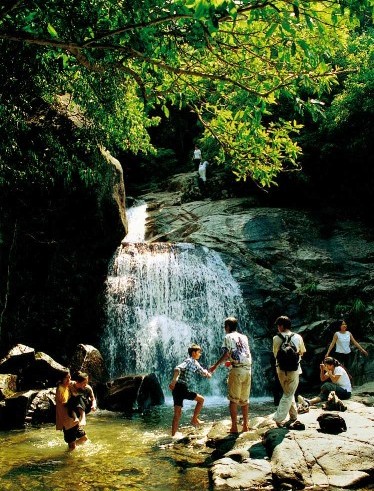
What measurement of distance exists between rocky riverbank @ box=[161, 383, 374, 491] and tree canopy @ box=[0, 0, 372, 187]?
153 inches

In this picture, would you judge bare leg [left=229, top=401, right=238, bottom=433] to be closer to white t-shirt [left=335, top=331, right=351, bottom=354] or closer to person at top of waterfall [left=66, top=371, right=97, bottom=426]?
person at top of waterfall [left=66, top=371, right=97, bottom=426]

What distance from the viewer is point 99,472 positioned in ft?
21.4

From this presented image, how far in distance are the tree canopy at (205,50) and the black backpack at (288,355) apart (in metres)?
2.54

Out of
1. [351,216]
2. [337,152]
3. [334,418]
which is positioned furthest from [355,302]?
[334,418]

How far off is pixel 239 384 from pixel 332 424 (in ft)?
4.98

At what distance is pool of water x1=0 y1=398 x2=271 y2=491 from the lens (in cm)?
604

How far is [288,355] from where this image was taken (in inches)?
275

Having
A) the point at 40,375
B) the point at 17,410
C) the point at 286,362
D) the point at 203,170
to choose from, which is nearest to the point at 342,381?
the point at 286,362

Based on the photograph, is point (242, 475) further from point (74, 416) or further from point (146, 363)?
point (146, 363)

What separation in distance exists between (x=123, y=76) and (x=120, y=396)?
759 cm

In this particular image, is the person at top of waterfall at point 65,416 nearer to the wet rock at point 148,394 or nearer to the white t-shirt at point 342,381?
the wet rock at point 148,394

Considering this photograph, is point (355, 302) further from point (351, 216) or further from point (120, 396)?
point (120, 396)

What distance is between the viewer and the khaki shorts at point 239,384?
297 inches

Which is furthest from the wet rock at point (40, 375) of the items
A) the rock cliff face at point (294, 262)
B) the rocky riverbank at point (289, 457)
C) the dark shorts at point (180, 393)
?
the rock cliff face at point (294, 262)
